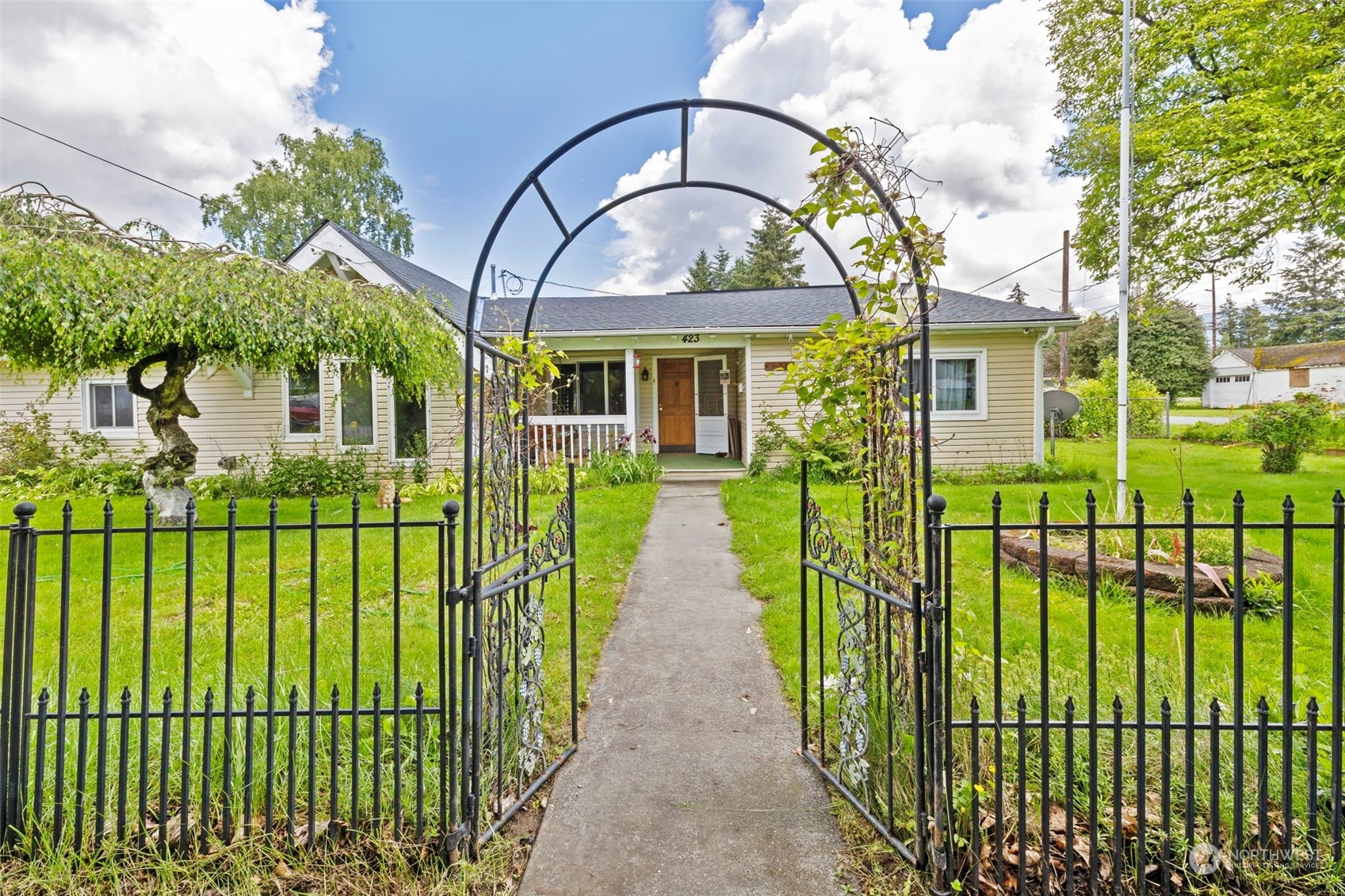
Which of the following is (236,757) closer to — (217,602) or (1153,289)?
(217,602)

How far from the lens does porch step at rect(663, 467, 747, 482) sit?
9672 mm

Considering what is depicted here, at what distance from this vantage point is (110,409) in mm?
10484

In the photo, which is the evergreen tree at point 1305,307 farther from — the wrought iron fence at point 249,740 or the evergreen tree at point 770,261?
the wrought iron fence at point 249,740

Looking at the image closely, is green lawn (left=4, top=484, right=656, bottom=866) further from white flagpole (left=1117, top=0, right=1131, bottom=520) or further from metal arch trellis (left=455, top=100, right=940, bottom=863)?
white flagpole (left=1117, top=0, right=1131, bottom=520)

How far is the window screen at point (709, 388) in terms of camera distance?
12.4m

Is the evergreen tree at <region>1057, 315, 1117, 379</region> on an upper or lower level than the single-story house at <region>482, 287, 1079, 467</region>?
upper

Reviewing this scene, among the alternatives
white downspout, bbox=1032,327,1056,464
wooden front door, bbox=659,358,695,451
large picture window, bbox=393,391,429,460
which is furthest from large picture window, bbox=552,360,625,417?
white downspout, bbox=1032,327,1056,464

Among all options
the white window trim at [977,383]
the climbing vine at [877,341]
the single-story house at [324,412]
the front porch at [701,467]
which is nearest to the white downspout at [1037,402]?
the white window trim at [977,383]

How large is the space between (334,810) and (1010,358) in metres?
11.1

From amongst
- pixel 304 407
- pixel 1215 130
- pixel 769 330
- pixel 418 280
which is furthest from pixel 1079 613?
pixel 418 280

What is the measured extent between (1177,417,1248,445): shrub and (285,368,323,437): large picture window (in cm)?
1779

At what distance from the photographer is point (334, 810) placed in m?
1.85

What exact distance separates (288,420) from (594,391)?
5423 millimetres

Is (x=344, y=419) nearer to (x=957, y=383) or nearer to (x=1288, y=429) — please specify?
(x=957, y=383)
